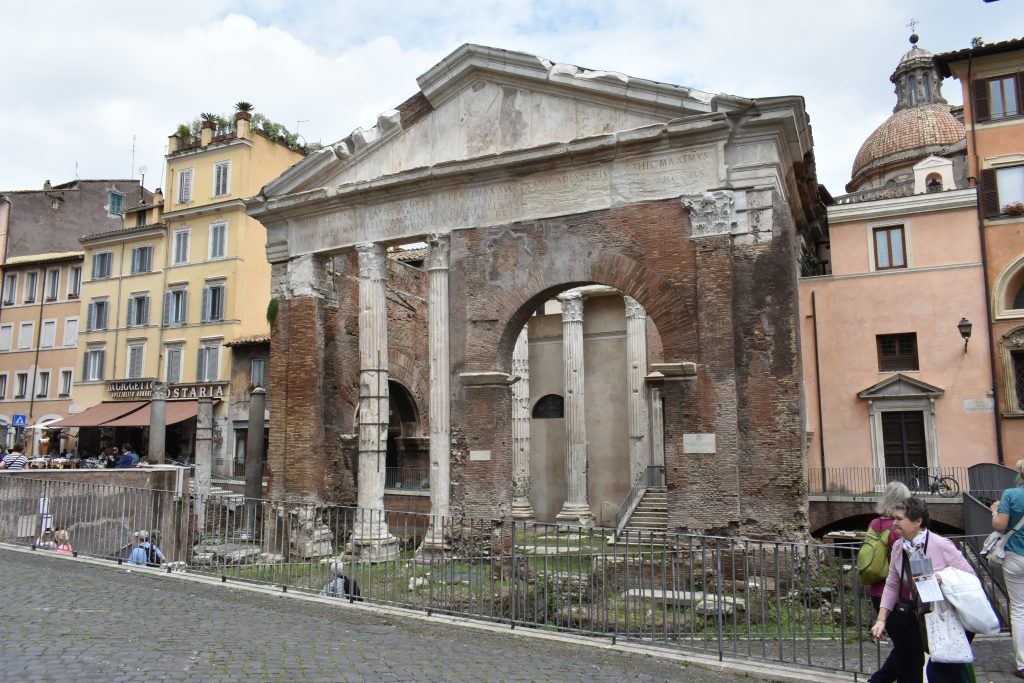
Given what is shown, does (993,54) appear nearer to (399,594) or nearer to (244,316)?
(399,594)

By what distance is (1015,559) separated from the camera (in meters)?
6.17

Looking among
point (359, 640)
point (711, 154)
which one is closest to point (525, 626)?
point (359, 640)

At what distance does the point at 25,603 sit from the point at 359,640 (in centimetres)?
347

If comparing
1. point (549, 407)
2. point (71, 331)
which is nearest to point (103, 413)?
point (71, 331)

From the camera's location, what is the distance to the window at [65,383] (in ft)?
110

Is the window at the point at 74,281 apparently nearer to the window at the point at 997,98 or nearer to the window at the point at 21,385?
the window at the point at 21,385

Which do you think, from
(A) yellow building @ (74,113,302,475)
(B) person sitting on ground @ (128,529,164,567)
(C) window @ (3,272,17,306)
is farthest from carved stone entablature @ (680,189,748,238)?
(C) window @ (3,272,17,306)

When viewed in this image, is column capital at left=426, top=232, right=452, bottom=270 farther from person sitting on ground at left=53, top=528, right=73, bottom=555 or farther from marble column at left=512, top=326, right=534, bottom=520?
person sitting on ground at left=53, top=528, right=73, bottom=555

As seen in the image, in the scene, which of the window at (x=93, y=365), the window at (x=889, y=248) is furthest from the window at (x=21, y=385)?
the window at (x=889, y=248)

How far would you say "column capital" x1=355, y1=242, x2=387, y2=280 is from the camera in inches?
604

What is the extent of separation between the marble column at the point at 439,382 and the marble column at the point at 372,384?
3.64ft

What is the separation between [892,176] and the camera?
36781 mm

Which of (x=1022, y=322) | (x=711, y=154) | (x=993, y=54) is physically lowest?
(x=1022, y=322)

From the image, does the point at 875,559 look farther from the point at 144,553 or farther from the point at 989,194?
the point at 989,194
